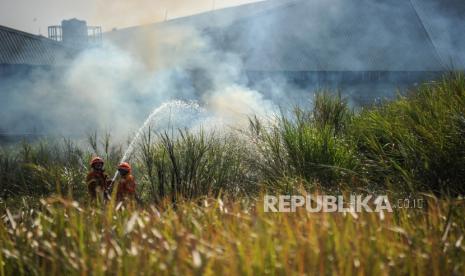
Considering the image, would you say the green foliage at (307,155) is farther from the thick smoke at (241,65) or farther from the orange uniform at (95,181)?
the thick smoke at (241,65)

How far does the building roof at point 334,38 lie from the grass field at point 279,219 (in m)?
18.2

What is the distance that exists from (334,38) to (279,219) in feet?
77.5

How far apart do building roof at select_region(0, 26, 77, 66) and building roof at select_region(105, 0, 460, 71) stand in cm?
600

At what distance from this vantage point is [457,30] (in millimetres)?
27656

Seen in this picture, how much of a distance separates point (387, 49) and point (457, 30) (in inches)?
117

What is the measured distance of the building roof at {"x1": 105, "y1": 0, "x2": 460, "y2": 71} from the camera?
2677 centimetres

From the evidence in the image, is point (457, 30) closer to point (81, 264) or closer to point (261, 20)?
point (261, 20)

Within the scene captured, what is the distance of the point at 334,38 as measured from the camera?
90.9 feet

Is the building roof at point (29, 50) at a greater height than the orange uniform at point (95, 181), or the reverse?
the building roof at point (29, 50)

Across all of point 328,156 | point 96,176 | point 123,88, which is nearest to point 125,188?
point 96,176

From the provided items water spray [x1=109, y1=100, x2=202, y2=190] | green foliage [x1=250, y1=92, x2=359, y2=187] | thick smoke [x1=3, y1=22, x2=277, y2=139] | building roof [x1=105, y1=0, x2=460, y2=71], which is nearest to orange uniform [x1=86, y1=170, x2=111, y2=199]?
green foliage [x1=250, y1=92, x2=359, y2=187]

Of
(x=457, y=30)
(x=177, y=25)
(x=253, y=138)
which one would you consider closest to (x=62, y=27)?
(x=177, y=25)

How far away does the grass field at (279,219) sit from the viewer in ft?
12.7

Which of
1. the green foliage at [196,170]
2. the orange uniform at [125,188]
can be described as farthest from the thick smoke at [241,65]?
the orange uniform at [125,188]
